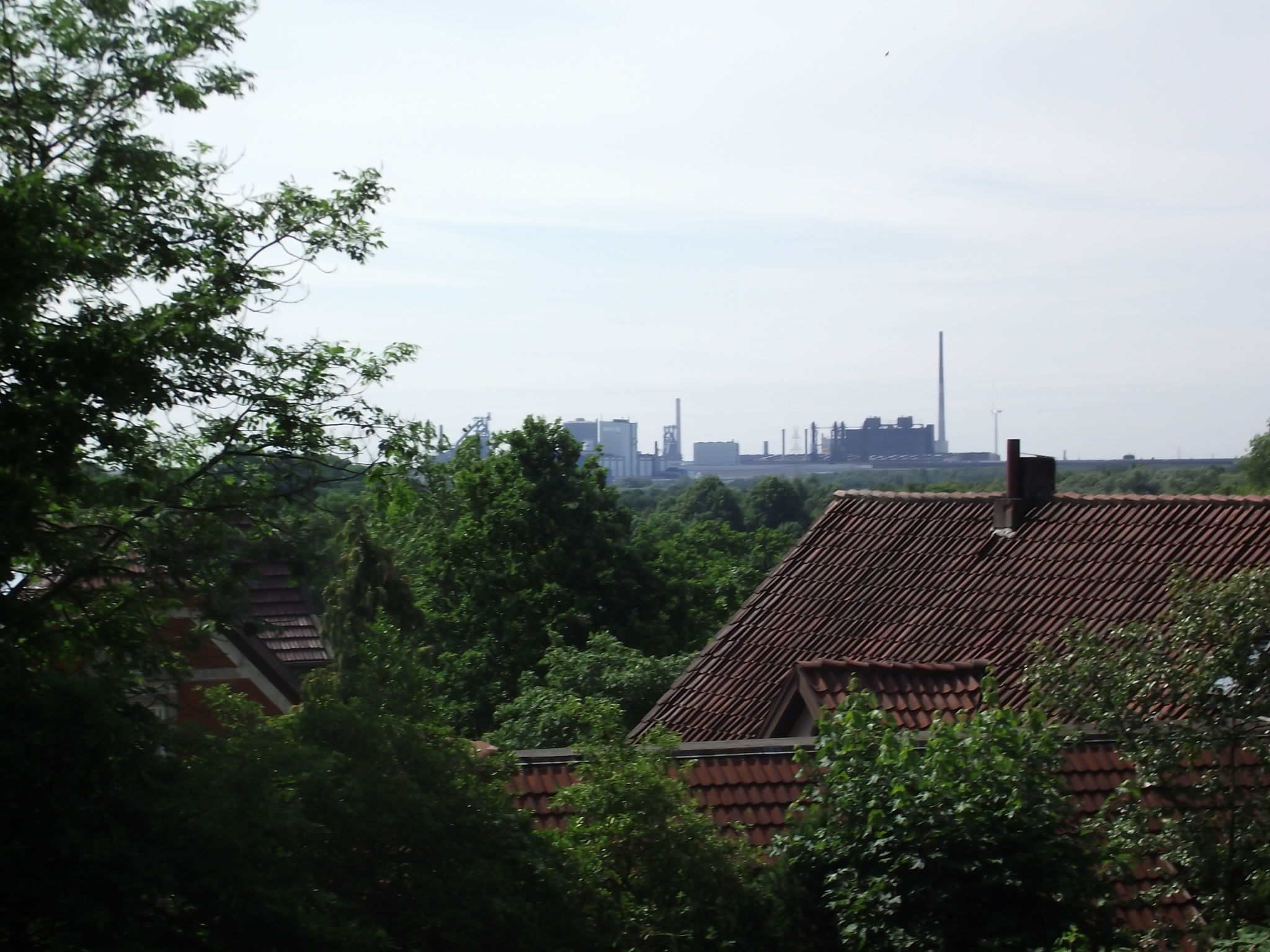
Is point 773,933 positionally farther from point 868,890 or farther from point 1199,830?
point 1199,830

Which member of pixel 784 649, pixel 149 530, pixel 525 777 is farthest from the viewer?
pixel 784 649

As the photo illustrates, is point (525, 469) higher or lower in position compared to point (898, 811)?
higher

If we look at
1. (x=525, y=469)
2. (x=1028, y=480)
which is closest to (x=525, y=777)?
(x=1028, y=480)

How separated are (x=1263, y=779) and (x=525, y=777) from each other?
570cm

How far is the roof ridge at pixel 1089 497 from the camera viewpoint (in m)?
17.5

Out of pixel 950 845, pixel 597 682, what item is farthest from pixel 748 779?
pixel 597 682

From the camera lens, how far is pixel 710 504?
4043 inches

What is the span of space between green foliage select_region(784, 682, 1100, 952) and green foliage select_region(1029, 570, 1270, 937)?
793 millimetres

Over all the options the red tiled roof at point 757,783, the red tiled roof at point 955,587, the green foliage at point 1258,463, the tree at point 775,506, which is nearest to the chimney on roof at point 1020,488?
the red tiled roof at point 955,587

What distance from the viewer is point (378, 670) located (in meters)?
8.23

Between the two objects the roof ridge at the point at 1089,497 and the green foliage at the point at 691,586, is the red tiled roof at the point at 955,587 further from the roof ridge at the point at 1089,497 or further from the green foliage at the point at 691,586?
the green foliage at the point at 691,586

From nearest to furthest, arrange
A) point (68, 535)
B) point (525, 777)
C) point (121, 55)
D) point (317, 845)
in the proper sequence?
1. point (317, 845)
2. point (68, 535)
3. point (121, 55)
4. point (525, 777)

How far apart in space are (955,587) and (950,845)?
931cm

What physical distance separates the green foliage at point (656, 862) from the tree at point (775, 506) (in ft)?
297
